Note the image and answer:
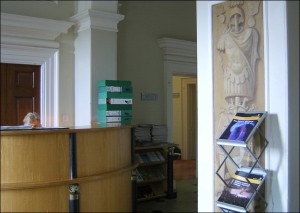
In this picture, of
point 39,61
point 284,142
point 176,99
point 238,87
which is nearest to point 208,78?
point 238,87

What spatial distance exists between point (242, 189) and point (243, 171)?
140mm

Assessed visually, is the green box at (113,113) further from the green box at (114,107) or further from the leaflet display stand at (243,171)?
the leaflet display stand at (243,171)

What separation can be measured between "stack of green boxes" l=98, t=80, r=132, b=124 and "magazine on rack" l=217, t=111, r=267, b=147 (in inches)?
112

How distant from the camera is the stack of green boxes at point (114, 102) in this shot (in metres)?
4.75

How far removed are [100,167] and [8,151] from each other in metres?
0.90

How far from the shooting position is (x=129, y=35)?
577 centimetres

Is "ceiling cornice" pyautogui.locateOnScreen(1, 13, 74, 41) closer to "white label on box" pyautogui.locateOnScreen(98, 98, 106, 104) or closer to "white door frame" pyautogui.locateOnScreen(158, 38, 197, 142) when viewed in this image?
"white label on box" pyautogui.locateOnScreen(98, 98, 106, 104)

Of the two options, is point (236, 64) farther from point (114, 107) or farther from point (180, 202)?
point (180, 202)

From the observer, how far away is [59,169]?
10.3 feet

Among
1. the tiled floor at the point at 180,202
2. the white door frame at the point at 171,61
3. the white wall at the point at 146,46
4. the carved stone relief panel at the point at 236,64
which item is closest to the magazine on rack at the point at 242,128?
the carved stone relief panel at the point at 236,64

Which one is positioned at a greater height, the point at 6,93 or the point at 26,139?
the point at 6,93

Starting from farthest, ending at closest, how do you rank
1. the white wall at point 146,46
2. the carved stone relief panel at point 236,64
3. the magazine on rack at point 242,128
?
the white wall at point 146,46
the carved stone relief panel at point 236,64
the magazine on rack at point 242,128

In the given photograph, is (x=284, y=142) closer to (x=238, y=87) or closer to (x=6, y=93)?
(x=238, y=87)

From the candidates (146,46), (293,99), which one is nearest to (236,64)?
(293,99)
